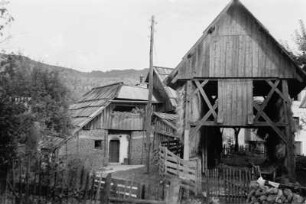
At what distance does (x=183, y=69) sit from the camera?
19.0 m

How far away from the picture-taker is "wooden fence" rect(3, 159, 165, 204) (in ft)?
31.8

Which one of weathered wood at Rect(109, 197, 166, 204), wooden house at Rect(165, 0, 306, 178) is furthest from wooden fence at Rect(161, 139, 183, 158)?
weathered wood at Rect(109, 197, 166, 204)

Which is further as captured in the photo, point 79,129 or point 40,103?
point 79,129

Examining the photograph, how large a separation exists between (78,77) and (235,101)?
2339 inches

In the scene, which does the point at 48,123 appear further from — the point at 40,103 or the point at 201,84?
the point at 201,84

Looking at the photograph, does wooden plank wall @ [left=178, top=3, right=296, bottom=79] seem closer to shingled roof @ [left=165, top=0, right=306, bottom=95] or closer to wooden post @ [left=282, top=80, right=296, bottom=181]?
shingled roof @ [left=165, top=0, right=306, bottom=95]

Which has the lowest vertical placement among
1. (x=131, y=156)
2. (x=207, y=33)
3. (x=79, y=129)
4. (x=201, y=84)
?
(x=131, y=156)

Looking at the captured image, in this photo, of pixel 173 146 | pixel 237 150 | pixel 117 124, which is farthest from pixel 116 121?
pixel 237 150

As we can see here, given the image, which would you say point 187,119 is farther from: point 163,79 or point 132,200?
point 163,79

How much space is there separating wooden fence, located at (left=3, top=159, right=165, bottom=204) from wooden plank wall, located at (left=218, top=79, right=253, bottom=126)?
9.45 m

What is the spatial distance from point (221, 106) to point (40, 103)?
34.9 ft

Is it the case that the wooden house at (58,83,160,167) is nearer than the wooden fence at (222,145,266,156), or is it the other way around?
the wooden house at (58,83,160,167)

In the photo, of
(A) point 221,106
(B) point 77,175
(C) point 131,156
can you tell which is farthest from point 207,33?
(C) point 131,156

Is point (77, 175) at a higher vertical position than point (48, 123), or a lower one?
lower
